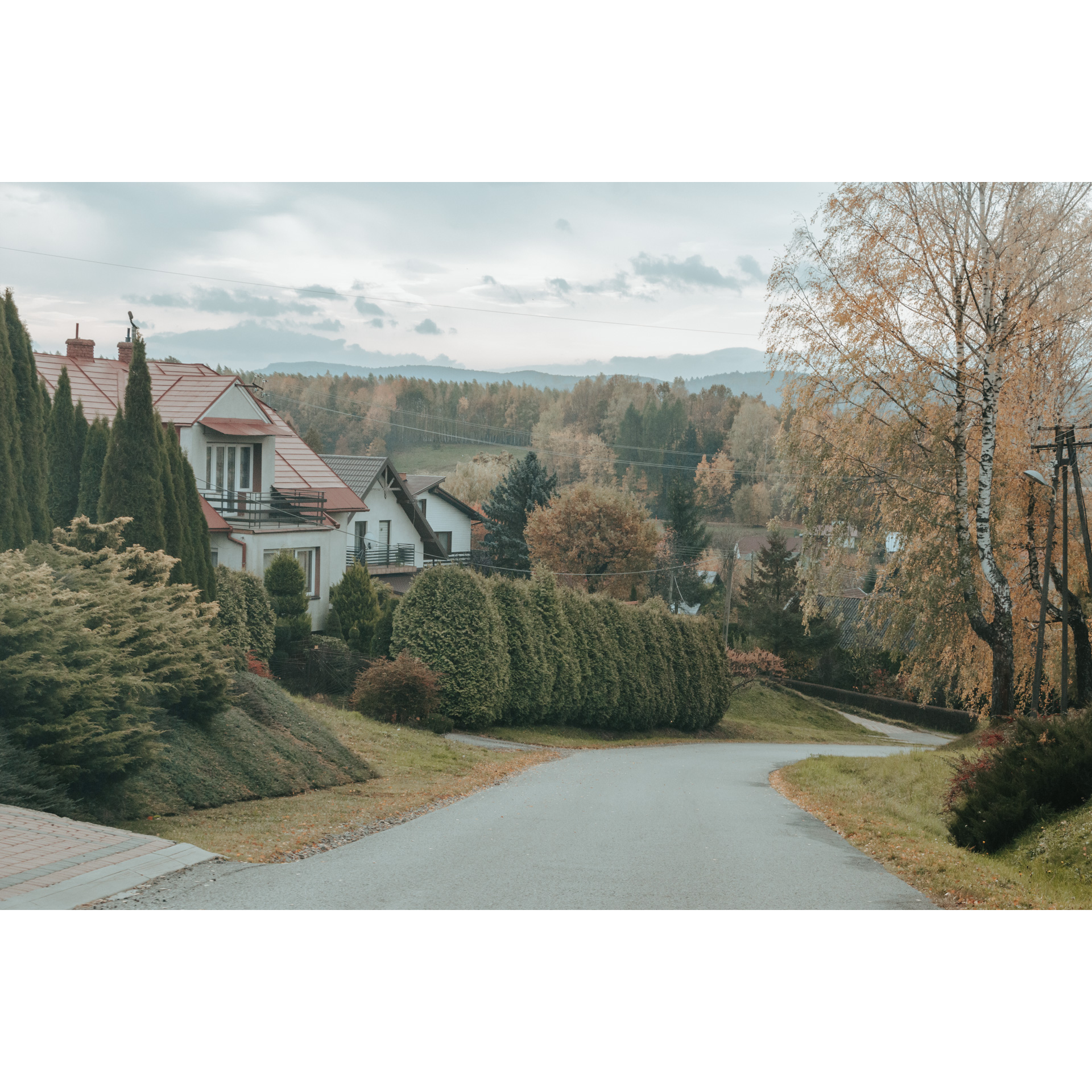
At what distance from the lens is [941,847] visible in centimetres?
717

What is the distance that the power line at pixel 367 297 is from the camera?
794 centimetres

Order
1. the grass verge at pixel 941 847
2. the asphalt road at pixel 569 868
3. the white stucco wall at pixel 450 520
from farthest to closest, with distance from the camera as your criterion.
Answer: the white stucco wall at pixel 450 520 < the grass verge at pixel 941 847 < the asphalt road at pixel 569 868

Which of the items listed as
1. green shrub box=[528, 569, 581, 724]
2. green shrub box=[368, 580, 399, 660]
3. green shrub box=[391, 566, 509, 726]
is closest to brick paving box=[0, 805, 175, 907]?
green shrub box=[391, 566, 509, 726]

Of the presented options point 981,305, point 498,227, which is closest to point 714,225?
point 498,227

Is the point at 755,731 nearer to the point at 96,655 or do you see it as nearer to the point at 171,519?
the point at 171,519

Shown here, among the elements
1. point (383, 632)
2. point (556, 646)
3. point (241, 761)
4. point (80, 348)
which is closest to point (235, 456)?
point (80, 348)

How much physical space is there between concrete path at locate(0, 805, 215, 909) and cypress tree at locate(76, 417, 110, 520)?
3261 millimetres

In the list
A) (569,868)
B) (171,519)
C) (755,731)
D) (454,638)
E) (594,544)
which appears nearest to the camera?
(569,868)

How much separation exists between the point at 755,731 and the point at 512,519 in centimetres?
1511

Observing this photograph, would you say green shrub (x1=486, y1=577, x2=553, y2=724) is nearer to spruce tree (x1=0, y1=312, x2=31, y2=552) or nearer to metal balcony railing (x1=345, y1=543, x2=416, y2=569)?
metal balcony railing (x1=345, y1=543, x2=416, y2=569)

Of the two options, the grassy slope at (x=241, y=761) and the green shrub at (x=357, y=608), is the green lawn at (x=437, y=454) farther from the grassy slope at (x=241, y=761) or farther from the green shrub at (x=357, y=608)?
the grassy slope at (x=241, y=761)

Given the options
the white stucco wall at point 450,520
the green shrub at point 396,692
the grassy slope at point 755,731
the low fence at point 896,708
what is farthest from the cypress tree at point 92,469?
the low fence at point 896,708

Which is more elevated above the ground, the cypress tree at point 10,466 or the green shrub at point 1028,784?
the cypress tree at point 10,466

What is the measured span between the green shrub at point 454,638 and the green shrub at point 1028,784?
11087 mm
